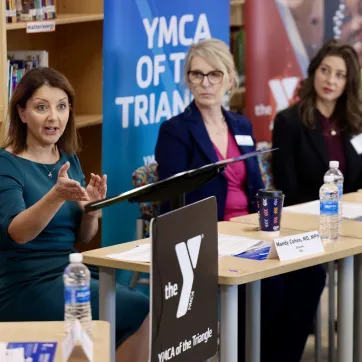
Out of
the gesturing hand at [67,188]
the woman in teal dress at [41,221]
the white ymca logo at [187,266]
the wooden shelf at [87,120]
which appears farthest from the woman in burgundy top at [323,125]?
the white ymca logo at [187,266]

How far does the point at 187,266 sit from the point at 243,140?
2.02 m

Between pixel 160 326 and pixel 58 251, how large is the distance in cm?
120

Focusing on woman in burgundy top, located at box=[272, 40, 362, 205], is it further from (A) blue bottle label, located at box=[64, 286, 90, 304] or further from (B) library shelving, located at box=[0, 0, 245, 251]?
(A) blue bottle label, located at box=[64, 286, 90, 304]

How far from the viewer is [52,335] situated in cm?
227

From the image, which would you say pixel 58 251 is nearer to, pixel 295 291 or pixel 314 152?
pixel 295 291

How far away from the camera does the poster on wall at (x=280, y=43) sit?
5.71 m

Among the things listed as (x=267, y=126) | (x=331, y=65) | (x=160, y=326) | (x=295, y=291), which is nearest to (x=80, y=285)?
(x=160, y=326)

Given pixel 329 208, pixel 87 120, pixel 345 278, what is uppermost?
pixel 87 120

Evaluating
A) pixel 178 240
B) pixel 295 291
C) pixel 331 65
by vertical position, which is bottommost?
pixel 295 291

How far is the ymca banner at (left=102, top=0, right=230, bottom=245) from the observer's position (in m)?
4.53

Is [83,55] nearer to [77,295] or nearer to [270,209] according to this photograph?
[270,209]

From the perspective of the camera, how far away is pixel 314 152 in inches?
187

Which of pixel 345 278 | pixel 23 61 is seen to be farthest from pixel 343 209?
pixel 23 61

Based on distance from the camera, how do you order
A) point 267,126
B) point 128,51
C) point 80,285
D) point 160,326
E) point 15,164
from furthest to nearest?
point 267,126
point 128,51
point 15,164
point 160,326
point 80,285
